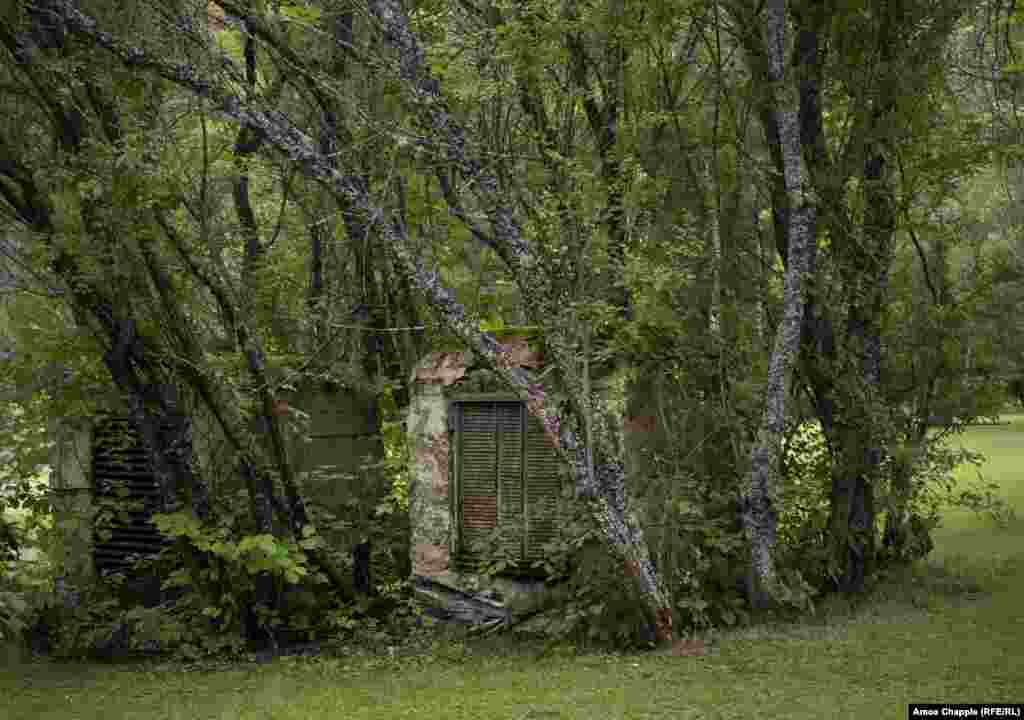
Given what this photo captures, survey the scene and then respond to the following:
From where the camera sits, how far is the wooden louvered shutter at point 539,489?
31.5 ft

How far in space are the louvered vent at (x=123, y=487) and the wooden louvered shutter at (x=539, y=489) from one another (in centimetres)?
346

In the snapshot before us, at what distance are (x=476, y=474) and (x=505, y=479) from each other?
0.25m

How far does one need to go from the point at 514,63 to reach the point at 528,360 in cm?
243

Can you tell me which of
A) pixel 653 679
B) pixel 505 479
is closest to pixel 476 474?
pixel 505 479

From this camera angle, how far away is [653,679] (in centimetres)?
734

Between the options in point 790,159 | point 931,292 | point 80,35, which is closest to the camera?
point 80,35

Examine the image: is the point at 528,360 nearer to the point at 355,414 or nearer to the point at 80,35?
the point at 355,414

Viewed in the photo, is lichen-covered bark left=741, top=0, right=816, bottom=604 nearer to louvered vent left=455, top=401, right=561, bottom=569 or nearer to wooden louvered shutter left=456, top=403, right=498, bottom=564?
louvered vent left=455, top=401, right=561, bottom=569

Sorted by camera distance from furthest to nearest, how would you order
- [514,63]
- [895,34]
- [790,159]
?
1. [514,63]
2. [895,34]
3. [790,159]

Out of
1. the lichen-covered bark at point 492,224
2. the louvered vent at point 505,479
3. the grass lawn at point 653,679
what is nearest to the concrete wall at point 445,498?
the louvered vent at point 505,479

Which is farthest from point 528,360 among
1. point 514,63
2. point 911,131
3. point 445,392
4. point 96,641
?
point 96,641

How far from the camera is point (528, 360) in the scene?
9.49 m

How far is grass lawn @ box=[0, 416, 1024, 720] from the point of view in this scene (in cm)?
668

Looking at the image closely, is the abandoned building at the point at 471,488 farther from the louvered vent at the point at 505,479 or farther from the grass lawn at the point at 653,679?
the grass lawn at the point at 653,679
